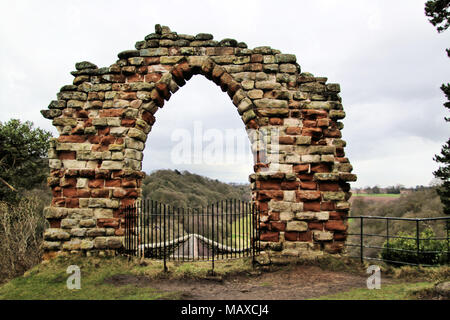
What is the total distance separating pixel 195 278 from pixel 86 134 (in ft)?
14.6

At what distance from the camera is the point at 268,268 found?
6715 millimetres

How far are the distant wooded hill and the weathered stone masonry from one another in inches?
573

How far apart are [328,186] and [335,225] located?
93 centimetres

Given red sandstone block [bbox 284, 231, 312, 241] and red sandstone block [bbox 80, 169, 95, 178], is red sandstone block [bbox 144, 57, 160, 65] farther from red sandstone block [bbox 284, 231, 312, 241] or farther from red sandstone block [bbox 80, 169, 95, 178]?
red sandstone block [bbox 284, 231, 312, 241]

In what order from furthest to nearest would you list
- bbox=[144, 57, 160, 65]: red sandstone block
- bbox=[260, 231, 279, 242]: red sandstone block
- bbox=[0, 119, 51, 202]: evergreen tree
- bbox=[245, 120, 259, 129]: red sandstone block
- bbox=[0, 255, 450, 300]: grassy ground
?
bbox=[0, 119, 51, 202]: evergreen tree < bbox=[144, 57, 160, 65]: red sandstone block < bbox=[245, 120, 259, 129]: red sandstone block < bbox=[260, 231, 279, 242]: red sandstone block < bbox=[0, 255, 450, 300]: grassy ground

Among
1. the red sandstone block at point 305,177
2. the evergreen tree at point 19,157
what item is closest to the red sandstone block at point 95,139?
the red sandstone block at point 305,177

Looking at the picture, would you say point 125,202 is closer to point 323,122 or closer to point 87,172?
point 87,172

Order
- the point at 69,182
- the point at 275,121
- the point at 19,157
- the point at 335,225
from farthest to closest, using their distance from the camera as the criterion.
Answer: the point at 19,157 → the point at 69,182 → the point at 275,121 → the point at 335,225

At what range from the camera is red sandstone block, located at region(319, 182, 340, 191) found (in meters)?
7.20

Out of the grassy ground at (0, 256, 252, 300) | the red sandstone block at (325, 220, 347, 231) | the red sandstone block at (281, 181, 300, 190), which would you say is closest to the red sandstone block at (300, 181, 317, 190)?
the red sandstone block at (281, 181, 300, 190)

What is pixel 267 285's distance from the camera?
591 centimetres

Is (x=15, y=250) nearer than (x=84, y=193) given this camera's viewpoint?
No

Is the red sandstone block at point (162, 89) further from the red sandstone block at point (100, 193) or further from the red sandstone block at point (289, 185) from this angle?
the red sandstone block at point (289, 185)

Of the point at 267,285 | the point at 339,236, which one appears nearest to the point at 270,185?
the point at 339,236
